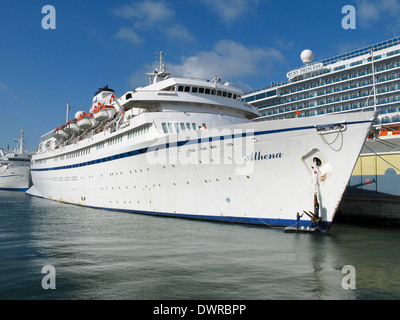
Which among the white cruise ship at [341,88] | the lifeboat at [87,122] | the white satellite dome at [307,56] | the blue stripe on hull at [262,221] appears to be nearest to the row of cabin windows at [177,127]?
the blue stripe on hull at [262,221]

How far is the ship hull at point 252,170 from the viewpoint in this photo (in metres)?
11.9

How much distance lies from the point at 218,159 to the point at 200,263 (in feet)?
20.2

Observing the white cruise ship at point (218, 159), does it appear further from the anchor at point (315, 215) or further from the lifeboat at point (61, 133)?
the lifeboat at point (61, 133)

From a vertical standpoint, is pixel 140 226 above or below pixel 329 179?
below

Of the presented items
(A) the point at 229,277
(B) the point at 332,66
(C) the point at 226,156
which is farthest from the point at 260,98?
(A) the point at 229,277

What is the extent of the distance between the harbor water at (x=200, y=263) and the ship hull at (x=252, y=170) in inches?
41.4

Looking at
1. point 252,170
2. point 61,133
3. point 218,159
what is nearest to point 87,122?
point 61,133

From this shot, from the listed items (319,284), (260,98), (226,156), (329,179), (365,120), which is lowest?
(319,284)

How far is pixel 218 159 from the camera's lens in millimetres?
14078

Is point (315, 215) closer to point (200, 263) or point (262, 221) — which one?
point (262, 221)

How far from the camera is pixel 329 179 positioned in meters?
12.0

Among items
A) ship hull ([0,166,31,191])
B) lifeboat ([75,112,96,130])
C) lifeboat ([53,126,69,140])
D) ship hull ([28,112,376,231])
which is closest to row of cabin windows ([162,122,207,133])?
ship hull ([28,112,376,231])

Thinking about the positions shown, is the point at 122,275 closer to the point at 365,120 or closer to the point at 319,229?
the point at 319,229

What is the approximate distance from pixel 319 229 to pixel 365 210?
5769mm
